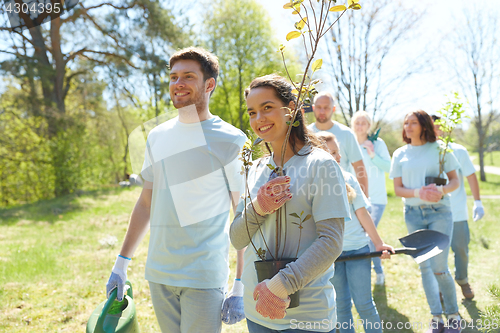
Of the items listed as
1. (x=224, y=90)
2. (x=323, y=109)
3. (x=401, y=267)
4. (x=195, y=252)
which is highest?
(x=224, y=90)

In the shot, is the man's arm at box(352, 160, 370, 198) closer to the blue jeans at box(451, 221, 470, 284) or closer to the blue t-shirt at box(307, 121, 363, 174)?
the blue t-shirt at box(307, 121, 363, 174)

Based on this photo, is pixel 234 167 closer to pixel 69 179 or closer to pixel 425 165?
pixel 425 165

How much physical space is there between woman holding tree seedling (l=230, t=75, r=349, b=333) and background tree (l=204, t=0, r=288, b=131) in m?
17.3

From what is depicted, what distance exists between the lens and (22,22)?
12891mm

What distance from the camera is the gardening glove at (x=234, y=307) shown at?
187 cm

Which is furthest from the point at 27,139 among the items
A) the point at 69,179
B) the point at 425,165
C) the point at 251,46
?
the point at 425,165

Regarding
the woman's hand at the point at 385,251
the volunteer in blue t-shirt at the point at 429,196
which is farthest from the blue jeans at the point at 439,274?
the woman's hand at the point at 385,251

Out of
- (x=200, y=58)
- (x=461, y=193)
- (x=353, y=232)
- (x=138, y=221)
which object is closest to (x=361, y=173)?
(x=353, y=232)

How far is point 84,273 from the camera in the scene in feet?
17.3

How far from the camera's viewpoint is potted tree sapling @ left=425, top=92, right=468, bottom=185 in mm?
3236

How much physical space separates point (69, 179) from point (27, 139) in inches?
115

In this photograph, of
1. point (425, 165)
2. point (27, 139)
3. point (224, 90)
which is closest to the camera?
point (425, 165)

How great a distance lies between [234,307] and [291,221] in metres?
0.73

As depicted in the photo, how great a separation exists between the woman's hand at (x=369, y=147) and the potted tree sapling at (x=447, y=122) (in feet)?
4.47
